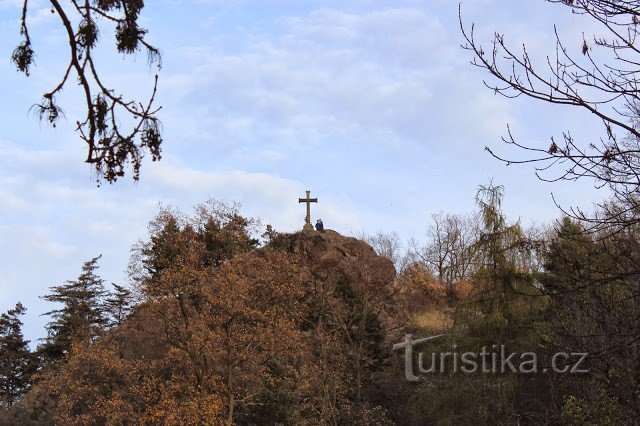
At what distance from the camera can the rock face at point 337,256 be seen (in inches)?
1309

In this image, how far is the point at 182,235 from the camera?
28703mm

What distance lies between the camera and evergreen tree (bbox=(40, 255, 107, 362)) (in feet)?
141

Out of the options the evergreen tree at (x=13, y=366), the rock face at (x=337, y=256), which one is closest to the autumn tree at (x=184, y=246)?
the rock face at (x=337, y=256)

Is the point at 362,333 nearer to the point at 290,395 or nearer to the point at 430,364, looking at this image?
the point at 430,364

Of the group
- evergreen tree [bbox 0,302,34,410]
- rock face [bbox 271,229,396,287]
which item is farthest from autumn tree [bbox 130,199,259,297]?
evergreen tree [bbox 0,302,34,410]

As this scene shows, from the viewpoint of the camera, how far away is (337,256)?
34719 millimetres

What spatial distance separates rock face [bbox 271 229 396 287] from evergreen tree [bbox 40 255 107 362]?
13702mm

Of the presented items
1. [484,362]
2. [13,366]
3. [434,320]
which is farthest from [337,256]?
[13,366]

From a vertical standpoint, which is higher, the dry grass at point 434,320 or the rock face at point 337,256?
the rock face at point 337,256

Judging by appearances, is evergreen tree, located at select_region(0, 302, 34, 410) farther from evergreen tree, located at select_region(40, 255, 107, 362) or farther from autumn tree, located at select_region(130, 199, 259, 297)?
autumn tree, located at select_region(130, 199, 259, 297)

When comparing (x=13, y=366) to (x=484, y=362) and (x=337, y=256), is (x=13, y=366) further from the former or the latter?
(x=484, y=362)

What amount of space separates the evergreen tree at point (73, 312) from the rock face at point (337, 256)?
539 inches

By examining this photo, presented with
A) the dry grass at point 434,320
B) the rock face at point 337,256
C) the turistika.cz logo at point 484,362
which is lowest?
the turistika.cz logo at point 484,362

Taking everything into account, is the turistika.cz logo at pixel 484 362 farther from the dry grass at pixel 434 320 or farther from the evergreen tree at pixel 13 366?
the evergreen tree at pixel 13 366
